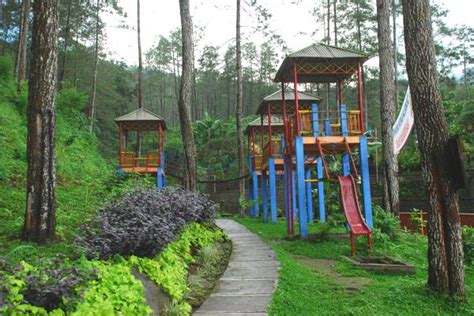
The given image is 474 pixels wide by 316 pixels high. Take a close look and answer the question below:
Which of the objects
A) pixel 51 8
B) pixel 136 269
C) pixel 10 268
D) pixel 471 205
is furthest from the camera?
pixel 471 205

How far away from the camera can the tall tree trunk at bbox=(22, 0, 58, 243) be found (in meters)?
5.93

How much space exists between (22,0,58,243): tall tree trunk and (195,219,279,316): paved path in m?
2.61

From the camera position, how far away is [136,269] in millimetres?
4199

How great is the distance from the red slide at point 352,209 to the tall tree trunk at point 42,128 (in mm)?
5725

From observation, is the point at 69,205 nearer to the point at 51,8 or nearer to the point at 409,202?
the point at 51,8

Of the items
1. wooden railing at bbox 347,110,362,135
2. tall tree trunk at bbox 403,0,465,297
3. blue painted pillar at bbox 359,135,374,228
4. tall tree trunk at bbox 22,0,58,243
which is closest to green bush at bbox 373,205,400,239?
blue painted pillar at bbox 359,135,374,228

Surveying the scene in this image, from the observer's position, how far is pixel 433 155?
5109 mm

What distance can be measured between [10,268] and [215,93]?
50.7m

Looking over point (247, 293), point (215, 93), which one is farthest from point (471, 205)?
point (215, 93)

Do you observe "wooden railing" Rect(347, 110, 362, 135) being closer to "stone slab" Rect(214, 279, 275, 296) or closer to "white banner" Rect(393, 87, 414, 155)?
"white banner" Rect(393, 87, 414, 155)

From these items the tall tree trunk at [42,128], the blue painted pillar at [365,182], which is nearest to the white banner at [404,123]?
the blue painted pillar at [365,182]

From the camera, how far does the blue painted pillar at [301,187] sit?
36.6ft

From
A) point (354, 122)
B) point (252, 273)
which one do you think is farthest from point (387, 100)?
point (252, 273)

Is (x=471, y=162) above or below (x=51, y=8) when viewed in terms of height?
below
